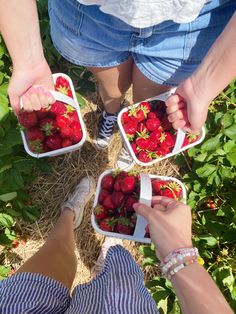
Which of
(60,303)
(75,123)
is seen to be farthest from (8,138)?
(60,303)

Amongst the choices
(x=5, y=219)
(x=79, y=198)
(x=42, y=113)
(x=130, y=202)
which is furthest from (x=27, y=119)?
(x=79, y=198)

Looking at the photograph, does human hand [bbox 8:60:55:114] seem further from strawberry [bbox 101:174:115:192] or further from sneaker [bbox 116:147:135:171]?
sneaker [bbox 116:147:135:171]

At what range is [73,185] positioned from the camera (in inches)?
79.1

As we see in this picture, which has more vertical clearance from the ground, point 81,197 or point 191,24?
point 191,24

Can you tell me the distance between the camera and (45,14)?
6.12 ft

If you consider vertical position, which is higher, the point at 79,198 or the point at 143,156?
the point at 143,156

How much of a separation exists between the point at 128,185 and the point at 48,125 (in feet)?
1.15

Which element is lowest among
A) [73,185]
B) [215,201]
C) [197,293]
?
[215,201]

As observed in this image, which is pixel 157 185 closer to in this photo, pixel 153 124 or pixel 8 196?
pixel 153 124

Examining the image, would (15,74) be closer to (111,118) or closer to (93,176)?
(111,118)

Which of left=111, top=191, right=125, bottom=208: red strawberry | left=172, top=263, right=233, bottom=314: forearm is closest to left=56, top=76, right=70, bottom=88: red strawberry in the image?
left=111, top=191, right=125, bottom=208: red strawberry

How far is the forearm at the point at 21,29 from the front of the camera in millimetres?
900

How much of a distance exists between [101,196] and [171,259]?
1.86 feet

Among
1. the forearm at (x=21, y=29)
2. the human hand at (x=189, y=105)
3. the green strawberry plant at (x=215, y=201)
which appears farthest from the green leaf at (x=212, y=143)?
Answer: the forearm at (x=21, y=29)
